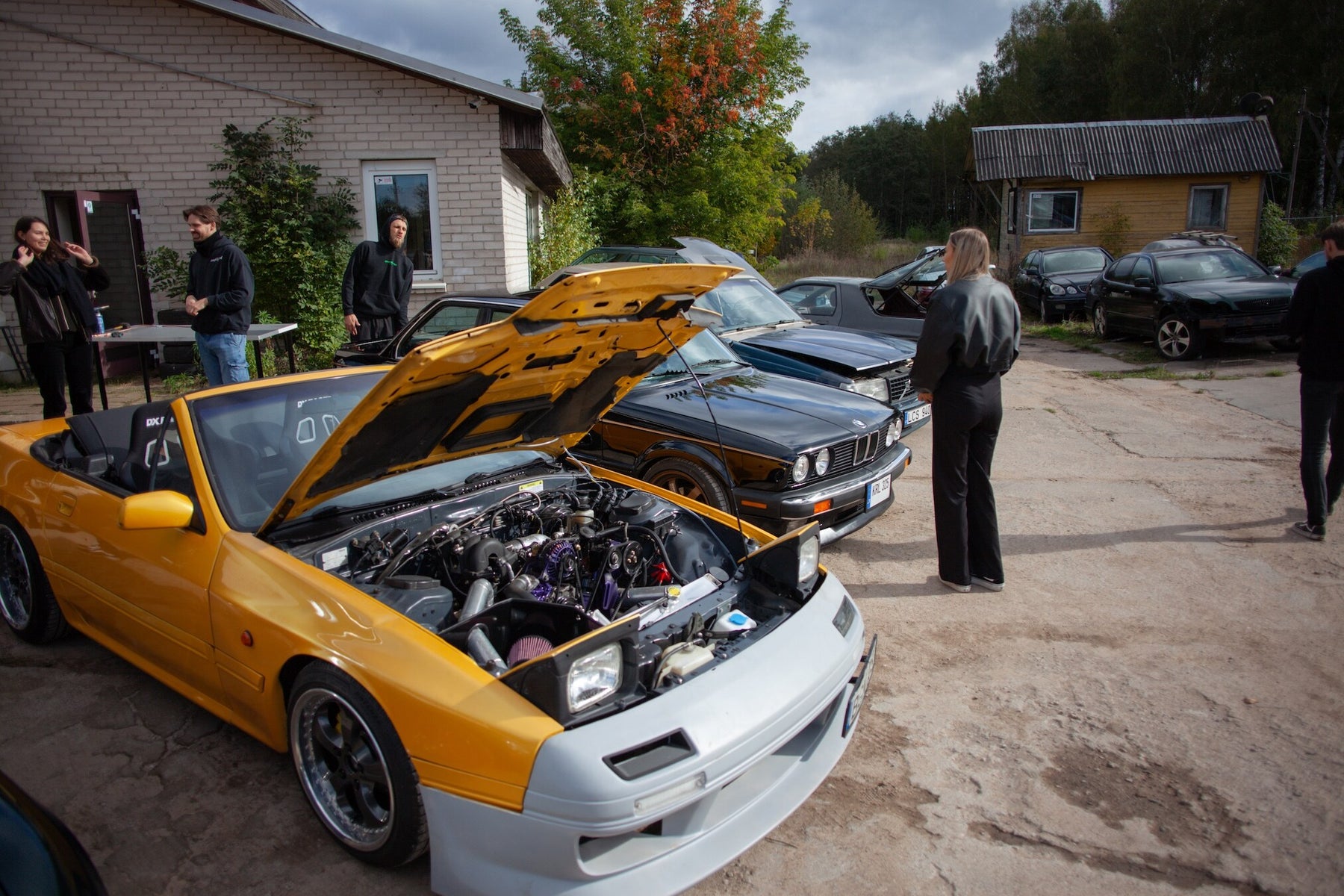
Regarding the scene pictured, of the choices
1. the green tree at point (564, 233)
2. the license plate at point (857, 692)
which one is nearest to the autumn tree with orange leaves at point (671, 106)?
the green tree at point (564, 233)

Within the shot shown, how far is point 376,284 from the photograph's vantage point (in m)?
7.67

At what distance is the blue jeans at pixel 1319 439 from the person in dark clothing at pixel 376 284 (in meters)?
6.97

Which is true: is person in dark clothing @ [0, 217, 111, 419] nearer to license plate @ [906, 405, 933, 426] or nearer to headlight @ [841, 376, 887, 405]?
headlight @ [841, 376, 887, 405]

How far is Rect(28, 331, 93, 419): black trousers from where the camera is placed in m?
6.57

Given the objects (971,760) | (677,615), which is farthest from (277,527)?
(971,760)

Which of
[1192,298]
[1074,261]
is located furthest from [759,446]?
[1074,261]

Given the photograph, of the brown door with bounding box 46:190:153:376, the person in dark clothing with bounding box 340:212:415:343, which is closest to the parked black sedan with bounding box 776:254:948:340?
the person in dark clothing with bounding box 340:212:415:343

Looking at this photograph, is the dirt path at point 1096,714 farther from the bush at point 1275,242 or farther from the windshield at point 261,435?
the bush at point 1275,242

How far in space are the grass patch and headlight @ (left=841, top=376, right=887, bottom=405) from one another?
5.87 meters

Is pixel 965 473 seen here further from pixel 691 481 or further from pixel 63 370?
pixel 63 370

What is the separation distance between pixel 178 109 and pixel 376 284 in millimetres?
5294

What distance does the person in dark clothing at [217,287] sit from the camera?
6.15 metres

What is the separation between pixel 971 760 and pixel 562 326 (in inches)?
83.4

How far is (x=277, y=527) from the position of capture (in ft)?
9.12
